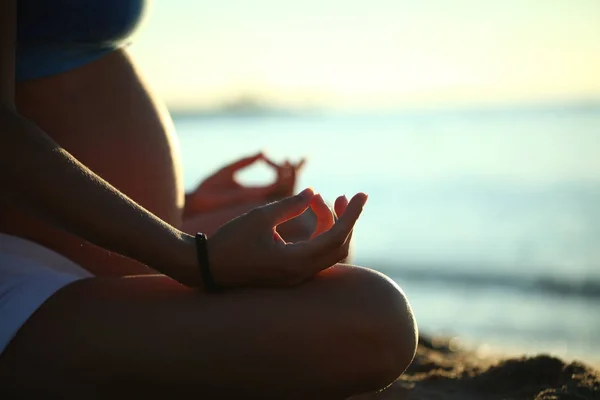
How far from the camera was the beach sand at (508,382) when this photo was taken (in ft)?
6.52

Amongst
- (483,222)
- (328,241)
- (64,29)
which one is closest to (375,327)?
(328,241)

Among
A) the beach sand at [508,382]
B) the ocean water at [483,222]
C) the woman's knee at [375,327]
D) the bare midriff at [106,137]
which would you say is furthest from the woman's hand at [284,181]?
the ocean water at [483,222]

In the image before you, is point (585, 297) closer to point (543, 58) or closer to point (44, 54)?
point (44, 54)

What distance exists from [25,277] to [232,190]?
1023mm

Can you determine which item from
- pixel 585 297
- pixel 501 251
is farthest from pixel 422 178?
pixel 585 297

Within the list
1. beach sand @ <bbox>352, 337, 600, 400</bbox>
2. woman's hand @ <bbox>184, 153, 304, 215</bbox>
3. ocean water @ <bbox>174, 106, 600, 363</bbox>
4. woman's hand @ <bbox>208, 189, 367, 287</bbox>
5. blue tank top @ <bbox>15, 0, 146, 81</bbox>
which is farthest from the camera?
ocean water @ <bbox>174, 106, 600, 363</bbox>

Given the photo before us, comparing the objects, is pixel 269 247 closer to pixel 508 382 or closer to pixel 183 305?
pixel 183 305

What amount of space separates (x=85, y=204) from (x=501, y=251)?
7598 mm

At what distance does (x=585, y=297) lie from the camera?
6.59 metres

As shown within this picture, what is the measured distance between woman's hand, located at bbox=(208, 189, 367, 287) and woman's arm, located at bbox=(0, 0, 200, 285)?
6 centimetres

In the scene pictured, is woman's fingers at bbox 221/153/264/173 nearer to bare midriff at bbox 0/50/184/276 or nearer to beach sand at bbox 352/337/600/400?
→ bare midriff at bbox 0/50/184/276

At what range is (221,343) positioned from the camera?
1.28 meters

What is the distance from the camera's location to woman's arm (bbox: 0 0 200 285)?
49.2 inches

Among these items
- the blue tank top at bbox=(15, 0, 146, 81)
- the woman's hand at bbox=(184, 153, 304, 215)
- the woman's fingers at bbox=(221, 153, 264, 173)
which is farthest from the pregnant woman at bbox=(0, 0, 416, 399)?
the woman's fingers at bbox=(221, 153, 264, 173)
